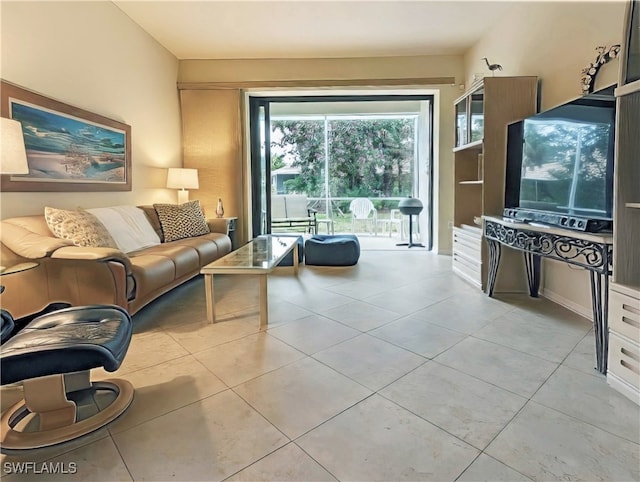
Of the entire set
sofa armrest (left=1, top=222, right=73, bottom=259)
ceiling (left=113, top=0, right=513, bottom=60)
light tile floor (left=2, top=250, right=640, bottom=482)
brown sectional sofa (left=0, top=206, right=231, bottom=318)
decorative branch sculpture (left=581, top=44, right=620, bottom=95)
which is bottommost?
light tile floor (left=2, top=250, right=640, bottom=482)

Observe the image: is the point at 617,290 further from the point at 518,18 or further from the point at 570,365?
the point at 518,18

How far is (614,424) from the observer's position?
1.57 metres

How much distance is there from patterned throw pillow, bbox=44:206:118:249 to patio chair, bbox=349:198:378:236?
16.5 ft

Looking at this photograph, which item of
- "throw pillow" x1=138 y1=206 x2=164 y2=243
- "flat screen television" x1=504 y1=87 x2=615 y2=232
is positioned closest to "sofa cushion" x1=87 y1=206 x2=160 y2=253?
"throw pillow" x1=138 y1=206 x2=164 y2=243

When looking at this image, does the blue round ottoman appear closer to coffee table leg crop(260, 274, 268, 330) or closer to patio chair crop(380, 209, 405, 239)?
coffee table leg crop(260, 274, 268, 330)

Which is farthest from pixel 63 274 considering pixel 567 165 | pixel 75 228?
pixel 567 165

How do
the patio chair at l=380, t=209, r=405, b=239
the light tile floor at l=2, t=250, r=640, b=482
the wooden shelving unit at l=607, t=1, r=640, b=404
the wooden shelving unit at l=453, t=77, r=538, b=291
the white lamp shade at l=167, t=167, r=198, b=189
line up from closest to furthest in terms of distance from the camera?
the light tile floor at l=2, t=250, r=640, b=482, the wooden shelving unit at l=607, t=1, r=640, b=404, the wooden shelving unit at l=453, t=77, r=538, b=291, the white lamp shade at l=167, t=167, r=198, b=189, the patio chair at l=380, t=209, r=405, b=239

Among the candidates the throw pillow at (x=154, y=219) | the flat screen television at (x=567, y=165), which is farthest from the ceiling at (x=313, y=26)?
the throw pillow at (x=154, y=219)

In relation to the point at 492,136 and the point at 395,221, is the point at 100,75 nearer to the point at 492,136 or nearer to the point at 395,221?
the point at 492,136

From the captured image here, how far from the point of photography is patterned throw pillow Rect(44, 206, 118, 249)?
107 inches

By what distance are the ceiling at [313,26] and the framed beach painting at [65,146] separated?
131 centimetres

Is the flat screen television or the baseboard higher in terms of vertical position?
the flat screen television

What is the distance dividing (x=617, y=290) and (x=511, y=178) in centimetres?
175

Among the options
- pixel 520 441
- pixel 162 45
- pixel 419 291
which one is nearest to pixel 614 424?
pixel 520 441
